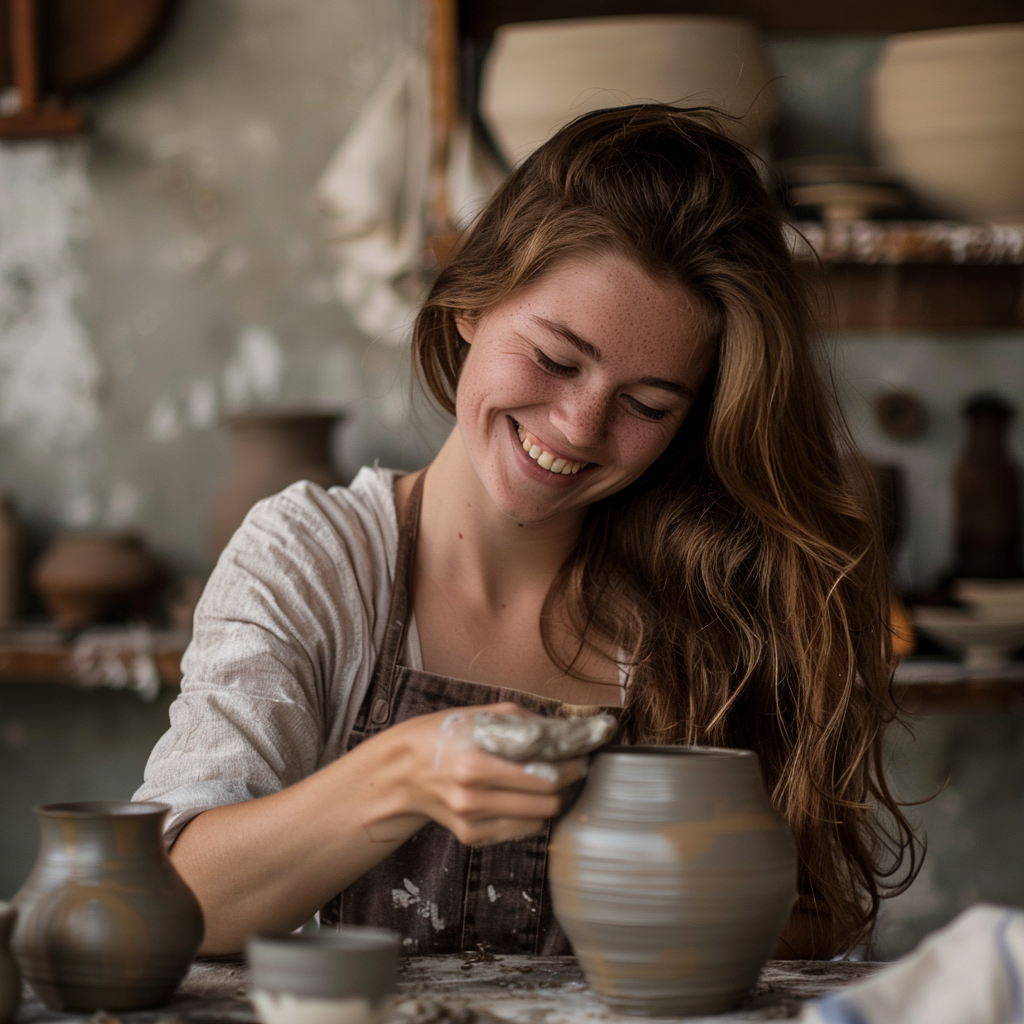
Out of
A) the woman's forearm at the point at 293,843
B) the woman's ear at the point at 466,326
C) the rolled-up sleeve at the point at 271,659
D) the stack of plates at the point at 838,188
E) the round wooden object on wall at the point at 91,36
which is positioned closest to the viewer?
the woman's forearm at the point at 293,843

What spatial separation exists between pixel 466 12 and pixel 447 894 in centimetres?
197

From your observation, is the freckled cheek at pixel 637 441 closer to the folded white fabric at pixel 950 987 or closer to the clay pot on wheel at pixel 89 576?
the folded white fabric at pixel 950 987

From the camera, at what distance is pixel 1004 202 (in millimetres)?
2479

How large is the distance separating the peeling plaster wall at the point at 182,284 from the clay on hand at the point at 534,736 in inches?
75.9

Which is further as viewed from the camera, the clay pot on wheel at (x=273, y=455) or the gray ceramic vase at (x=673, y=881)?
the clay pot on wheel at (x=273, y=455)

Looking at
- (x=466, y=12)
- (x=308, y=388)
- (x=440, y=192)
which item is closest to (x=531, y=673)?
(x=440, y=192)

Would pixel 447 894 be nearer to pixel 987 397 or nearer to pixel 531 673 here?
pixel 531 673

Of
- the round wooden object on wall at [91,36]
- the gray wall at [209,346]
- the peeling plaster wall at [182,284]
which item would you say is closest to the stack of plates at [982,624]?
the gray wall at [209,346]

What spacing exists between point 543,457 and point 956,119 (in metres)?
1.54

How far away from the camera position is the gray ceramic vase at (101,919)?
0.87 m

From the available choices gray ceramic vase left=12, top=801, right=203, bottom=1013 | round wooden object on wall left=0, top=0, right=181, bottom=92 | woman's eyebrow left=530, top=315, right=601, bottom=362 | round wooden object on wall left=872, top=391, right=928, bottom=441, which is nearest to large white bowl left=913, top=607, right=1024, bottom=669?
round wooden object on wall left=872, top=391, right=928, bottom=441

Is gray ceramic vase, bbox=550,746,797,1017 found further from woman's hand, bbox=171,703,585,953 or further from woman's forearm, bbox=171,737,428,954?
woman's forearm, bbox=171,737,428,954

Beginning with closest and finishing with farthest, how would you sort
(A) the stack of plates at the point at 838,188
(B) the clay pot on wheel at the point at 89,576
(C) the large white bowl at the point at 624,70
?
1. (C) the large white bowl at the point at 624,70
2. (A) the stack of plates at the point at 838,188
3. (B) the clay pot on wheel at the point at 89,576

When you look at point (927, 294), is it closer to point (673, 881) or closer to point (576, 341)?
point (576, 341)
